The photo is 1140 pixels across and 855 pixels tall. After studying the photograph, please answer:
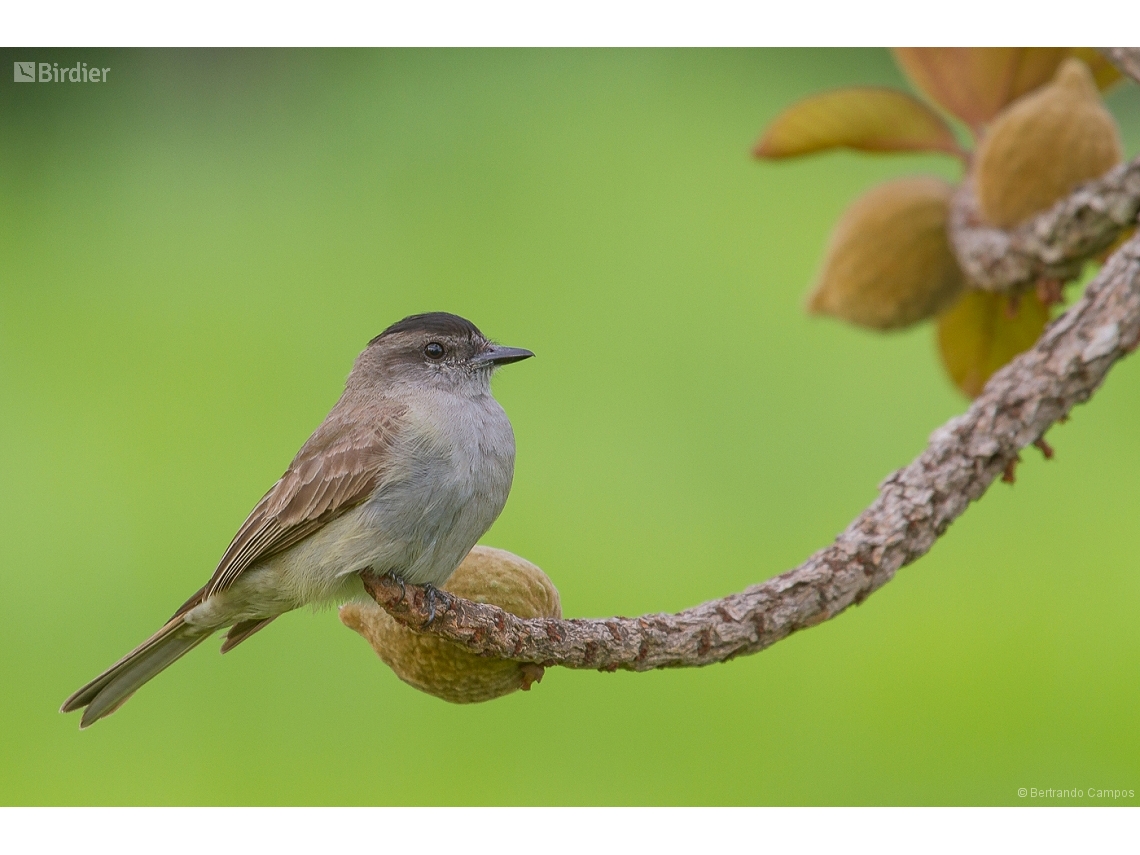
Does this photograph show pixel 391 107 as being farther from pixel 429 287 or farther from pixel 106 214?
pixel 106 214

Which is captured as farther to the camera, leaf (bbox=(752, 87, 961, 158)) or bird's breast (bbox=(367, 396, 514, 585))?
leaf (bbox=(752, 87, 961, 158))

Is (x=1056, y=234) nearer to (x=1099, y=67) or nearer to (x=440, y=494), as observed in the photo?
(x=1099, y=67)

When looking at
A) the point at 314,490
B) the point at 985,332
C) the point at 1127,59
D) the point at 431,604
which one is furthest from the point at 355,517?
the point at 1127,59

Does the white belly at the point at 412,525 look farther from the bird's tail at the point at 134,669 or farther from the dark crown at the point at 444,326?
the dark crown at the point at 444,326

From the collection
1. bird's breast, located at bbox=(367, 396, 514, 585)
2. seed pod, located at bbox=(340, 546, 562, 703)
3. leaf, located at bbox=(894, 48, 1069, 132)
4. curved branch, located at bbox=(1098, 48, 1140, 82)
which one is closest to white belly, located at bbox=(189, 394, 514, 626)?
bird's breast, located at bbox=(367, 396, 514, 585)

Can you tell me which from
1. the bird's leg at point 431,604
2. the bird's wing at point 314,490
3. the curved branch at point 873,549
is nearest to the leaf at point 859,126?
the curved branch at point 873,549

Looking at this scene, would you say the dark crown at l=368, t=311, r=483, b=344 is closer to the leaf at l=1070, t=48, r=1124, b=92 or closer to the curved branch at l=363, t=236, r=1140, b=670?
the curved branch at l=363, t=236, r=1140, b=670

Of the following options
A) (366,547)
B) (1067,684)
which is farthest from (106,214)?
(1067,684)
